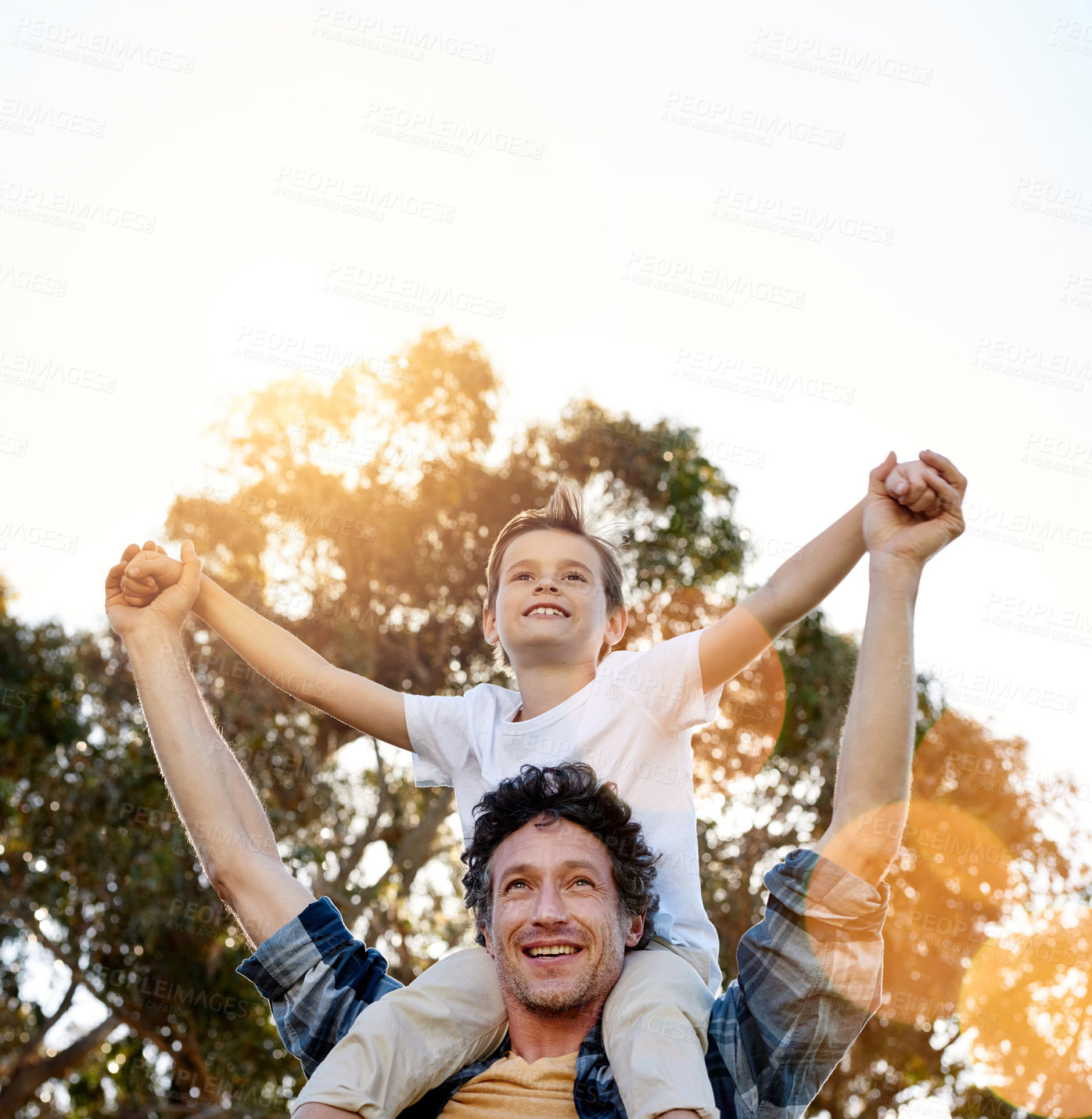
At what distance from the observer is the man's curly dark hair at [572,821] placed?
2482mm

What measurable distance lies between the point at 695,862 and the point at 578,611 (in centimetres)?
76

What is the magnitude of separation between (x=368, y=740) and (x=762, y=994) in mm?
10252

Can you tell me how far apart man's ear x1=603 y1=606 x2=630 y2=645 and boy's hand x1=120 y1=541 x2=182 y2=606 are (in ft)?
4.20

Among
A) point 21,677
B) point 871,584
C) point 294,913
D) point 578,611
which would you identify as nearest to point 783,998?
point 871,584

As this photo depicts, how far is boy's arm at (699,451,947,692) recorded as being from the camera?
87.5 inches

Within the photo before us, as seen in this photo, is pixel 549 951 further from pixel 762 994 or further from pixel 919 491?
pixel 919 491

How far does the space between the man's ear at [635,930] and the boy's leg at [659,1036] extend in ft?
0.21

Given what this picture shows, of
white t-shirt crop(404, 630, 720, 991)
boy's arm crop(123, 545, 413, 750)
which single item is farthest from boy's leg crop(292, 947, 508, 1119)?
boy's arm crop(123, 545, 413, 750)

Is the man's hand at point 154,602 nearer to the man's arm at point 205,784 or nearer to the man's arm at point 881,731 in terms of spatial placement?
the man's arm at point 205,784

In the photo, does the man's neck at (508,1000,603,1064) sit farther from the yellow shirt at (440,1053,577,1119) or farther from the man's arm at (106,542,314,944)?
the man's arm at (106,542,314,944)

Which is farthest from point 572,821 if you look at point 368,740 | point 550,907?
point 368,740

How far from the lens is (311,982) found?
245 cm

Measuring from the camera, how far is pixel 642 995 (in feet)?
7.26

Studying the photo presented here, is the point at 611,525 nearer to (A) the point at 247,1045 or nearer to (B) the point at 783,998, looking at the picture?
(B) the point at 783,998
